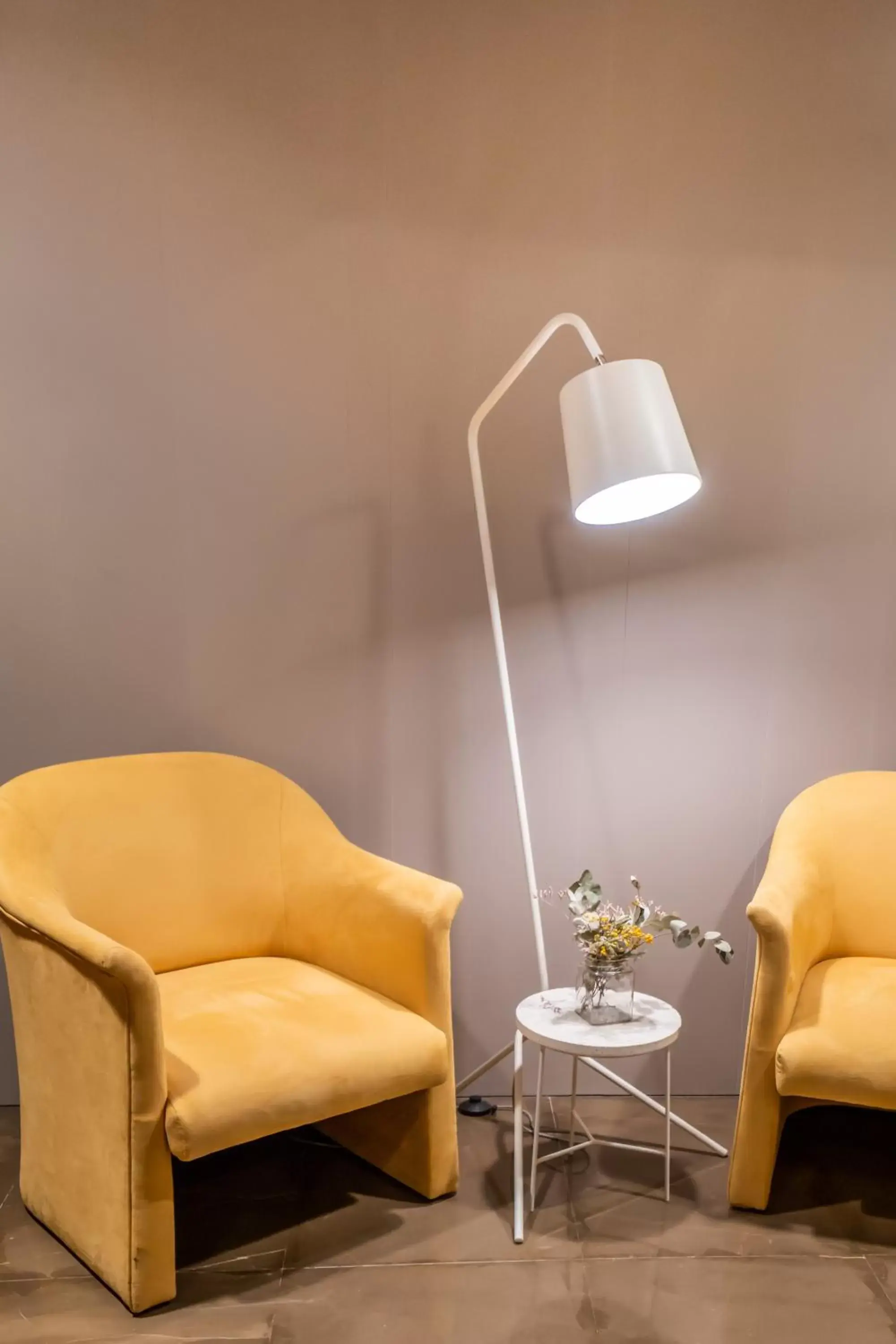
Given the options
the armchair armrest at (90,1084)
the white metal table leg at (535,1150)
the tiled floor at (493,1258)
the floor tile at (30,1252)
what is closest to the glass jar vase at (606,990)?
the white metal table leg at (535,1150)

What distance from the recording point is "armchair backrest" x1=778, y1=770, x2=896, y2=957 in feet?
8.36

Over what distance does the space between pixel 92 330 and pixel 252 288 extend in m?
0.41

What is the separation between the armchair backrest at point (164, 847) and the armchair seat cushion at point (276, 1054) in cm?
15

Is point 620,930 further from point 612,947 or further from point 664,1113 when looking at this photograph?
point 664,1113

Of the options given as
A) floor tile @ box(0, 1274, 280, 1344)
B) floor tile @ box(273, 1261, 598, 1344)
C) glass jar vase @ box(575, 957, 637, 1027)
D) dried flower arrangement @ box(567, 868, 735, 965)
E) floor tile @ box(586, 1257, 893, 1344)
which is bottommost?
floor tile @ box(586, 1257, 893, 1344)

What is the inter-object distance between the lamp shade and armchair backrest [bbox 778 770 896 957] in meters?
0.95

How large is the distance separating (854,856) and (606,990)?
784 mm

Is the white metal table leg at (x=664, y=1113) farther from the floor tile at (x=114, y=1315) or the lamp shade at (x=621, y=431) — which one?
the lamp shade at (x=621, y=431)

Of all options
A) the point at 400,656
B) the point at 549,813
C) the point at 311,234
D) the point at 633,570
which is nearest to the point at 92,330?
the point at 311,234

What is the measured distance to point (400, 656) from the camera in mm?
2766

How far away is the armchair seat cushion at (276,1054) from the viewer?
1844 millimetres

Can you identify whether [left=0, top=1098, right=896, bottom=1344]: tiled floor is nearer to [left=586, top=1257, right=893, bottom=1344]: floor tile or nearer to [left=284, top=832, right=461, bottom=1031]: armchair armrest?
[left=586, top=1257, right=893, bottom=1344]: floor tile

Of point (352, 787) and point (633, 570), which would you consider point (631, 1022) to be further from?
point (633, 570)

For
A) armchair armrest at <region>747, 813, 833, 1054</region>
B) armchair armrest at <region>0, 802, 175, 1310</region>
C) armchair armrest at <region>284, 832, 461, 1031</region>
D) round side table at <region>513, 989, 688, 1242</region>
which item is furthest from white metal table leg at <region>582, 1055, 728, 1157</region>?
armchair armrest at <region>0, 802, 175, 1310</region>
